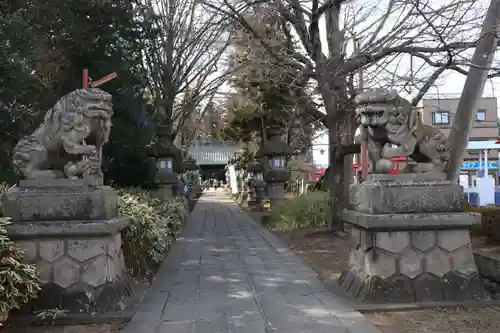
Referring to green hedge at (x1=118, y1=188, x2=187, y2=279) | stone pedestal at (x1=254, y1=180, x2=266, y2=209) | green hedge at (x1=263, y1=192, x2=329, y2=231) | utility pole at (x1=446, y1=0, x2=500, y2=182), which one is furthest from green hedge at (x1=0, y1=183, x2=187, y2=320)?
stone pedestal at (x1=254, y1=180, x2=266, y2=209)

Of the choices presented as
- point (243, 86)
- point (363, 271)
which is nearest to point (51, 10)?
point (363, 271)

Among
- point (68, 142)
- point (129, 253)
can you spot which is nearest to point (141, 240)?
point (129, 253)

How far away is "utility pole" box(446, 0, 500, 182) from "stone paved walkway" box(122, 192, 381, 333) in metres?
3.25

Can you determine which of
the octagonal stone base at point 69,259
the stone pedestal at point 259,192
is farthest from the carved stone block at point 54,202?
the stone pedestal at point 259,192

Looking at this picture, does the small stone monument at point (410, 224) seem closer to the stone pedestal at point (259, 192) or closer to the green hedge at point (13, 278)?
the green hedge at point (13, 278)

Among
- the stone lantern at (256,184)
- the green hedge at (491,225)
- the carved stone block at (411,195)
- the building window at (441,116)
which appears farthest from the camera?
the stone lantern at (256,184)

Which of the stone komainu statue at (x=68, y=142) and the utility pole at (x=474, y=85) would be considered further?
the utility pole at (x=474, y=85)

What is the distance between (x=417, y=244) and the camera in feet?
19.1

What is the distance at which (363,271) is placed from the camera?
20.0 ft

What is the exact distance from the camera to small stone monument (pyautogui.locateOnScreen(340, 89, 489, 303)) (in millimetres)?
5773

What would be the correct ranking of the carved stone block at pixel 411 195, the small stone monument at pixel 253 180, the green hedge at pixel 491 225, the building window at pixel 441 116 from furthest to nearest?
the small stone monument at pixel 253 180 → the building window at pixel 441 116 → the green hedge at pixel 491 225 → the carved stone block at pixel 411 195

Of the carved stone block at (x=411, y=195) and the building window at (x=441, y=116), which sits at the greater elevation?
the building window at (x=441, y=116)

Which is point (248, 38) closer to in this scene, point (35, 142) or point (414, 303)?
point (35, 142)

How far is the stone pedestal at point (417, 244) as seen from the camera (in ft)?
18.9
